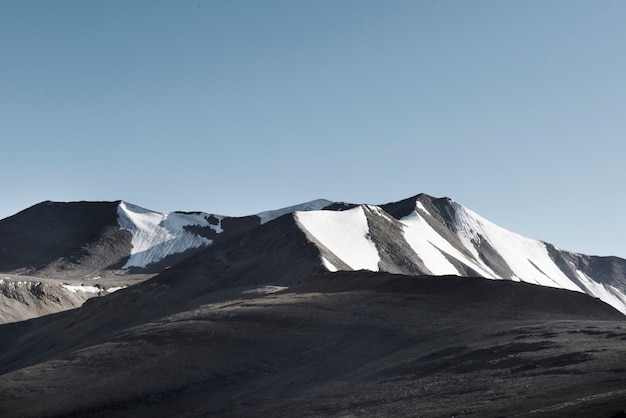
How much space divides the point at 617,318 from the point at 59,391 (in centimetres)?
3217

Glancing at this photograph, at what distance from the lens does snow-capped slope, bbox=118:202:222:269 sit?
139 meters

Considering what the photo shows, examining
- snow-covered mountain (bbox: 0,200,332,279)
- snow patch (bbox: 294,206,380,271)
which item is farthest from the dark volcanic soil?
snow-covered mountain (bbox: 0,200,332,279)

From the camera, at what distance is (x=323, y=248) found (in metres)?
78.4

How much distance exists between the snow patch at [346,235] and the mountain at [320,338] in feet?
0.93

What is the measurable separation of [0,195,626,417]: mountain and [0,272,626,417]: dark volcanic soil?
0.38 ft

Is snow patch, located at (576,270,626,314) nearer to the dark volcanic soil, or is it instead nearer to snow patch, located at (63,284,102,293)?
snow patch, located at (63,284,102,293)

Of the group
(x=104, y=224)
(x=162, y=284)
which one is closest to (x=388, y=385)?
(x=162, y=284)

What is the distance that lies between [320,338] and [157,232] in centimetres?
10459

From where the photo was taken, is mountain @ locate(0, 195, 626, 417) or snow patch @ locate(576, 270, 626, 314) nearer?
mountain @ locate(0, 195, 626, 417)

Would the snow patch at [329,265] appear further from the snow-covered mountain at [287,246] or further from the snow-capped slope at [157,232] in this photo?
the snow-capped slope at [157,232]

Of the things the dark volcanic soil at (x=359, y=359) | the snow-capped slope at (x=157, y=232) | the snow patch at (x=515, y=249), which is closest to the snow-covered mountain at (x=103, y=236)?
the snow-capped slope at (x=157, y=232)

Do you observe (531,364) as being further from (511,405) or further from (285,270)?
(285,270)

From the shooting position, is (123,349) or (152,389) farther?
(123,349)

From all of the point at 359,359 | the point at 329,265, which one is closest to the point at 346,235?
the point at 329,265
